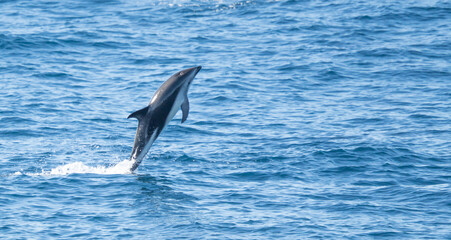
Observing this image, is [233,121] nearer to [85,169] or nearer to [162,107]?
[85,169]

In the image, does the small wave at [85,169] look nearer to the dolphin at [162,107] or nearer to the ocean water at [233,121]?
the ocean water at [233,121]

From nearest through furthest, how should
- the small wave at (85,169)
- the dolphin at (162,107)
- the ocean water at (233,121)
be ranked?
the ocean water at (233,121), the dolphin at (162,107), the small wave at (85,169)

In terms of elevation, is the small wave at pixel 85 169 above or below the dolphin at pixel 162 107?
below

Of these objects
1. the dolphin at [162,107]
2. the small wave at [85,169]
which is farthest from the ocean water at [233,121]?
the dolphin at [162,107]

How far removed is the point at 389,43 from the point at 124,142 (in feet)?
57.5

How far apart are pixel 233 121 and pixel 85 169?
7.19m

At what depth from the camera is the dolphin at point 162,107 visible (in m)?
19.9

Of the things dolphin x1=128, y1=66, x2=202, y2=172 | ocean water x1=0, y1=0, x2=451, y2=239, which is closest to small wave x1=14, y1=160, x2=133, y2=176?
ocean water x1=0, y1=0, x2=451, y2=239

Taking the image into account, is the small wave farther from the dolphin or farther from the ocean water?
the dolphin

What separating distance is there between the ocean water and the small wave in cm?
9

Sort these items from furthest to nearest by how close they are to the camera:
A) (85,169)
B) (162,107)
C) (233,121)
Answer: (233,121) < (85,169) < (162,107)

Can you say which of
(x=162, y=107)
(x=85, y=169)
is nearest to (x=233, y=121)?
(x=85, y=169)

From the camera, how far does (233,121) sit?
94.6 feet

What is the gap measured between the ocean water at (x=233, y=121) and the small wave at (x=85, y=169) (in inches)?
3.5
